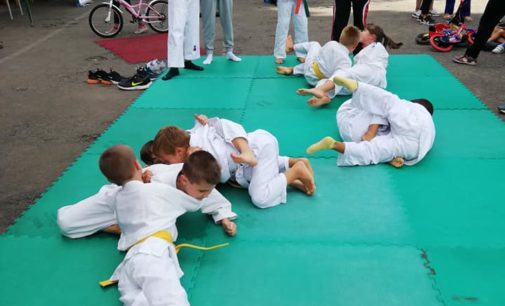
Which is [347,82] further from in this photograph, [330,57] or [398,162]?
[330,57]

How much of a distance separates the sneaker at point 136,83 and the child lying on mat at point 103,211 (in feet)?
9.07

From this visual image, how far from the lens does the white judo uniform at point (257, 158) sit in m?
2.88

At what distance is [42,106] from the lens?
4.83 m

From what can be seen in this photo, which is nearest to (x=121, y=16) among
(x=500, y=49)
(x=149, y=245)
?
(x=500, y=49)

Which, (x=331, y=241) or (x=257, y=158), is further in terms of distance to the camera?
(x=257, y=158)

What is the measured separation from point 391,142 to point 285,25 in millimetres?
2788

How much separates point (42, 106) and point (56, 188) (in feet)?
6.61

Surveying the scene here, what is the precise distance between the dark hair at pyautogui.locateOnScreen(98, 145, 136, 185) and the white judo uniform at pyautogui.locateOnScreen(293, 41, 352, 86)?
3.01 m

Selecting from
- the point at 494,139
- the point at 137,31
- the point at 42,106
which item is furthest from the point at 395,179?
the point at 137,31

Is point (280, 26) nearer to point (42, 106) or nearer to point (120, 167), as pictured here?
point (42, 106)

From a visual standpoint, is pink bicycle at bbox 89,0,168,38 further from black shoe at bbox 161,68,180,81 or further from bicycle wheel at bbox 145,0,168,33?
black shoe at bbox 161,68,180,81

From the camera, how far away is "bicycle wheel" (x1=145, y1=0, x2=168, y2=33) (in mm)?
7590

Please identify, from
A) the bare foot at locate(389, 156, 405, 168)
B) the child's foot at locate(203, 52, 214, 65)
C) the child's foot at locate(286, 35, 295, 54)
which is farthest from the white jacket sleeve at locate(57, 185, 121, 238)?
the child's foot at locate(286, 35, 295, 54)

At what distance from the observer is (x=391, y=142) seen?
3342mm
